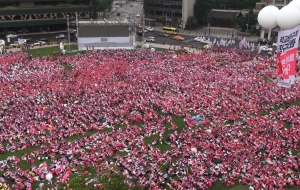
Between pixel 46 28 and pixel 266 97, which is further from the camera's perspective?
pixel 46 28

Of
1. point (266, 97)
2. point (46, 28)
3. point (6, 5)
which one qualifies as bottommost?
point (266, 97)

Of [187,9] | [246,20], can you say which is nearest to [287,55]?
[246,20]

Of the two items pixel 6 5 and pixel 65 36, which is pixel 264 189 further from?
pixel 6 5

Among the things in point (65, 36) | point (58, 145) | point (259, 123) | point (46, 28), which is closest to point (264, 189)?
point (259, 123)

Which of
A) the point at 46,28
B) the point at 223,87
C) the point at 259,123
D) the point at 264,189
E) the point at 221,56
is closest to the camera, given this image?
the point at 264,189

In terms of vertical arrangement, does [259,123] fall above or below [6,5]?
below

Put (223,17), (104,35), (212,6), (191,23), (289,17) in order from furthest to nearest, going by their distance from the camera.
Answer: (212,6), (191,23), (223,17), (104,35), (289,17)

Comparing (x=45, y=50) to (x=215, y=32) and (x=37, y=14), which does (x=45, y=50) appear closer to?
(x=37, y=14)

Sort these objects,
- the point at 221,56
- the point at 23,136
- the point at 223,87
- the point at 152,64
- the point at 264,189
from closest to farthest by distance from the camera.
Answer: the point at 264,189
the point at 23,136
the point at 223,87
the point at 152,64
the point at 221,56
